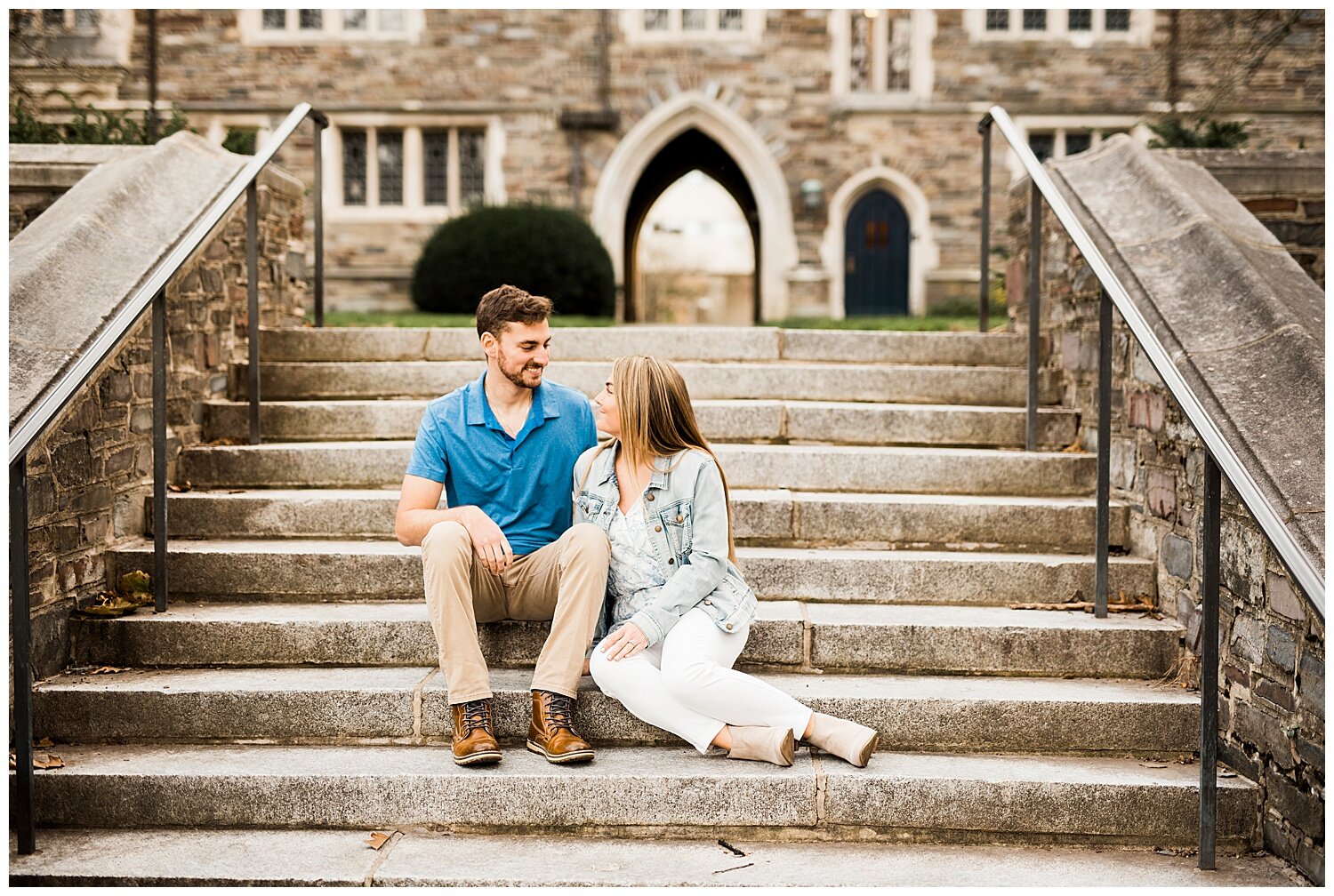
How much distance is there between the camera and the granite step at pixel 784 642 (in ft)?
11.0

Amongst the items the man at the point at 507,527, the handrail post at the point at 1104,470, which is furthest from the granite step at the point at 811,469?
the man at the point at 507,527

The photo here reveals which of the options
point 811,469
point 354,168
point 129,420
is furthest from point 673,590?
point 354,168

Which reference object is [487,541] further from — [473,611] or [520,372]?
[520,372]

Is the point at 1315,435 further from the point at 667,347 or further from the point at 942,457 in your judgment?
the point at 667,347

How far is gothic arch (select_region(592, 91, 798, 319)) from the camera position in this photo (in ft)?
45.4

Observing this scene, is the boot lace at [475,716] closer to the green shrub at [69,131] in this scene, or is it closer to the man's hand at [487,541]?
the man's hand at [487,541]

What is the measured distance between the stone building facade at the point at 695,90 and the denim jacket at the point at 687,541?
35.9ft

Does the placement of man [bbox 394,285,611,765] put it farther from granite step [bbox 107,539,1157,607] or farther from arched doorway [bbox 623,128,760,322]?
arched doorway [bbox 623,128,760,322]

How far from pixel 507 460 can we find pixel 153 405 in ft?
4.41

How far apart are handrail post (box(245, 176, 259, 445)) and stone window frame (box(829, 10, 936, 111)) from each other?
1051 cm

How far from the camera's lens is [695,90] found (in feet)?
45.4

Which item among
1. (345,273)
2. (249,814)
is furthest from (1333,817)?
(345,273)

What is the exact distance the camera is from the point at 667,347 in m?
5.14

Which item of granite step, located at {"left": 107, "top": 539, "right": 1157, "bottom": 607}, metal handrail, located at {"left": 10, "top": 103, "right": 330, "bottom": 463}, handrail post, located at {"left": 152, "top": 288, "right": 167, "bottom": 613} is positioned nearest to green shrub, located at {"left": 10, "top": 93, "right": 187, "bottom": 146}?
metal handrail, located at {"left": 10, "top": 103, "right": 330, "bottom": 463}
